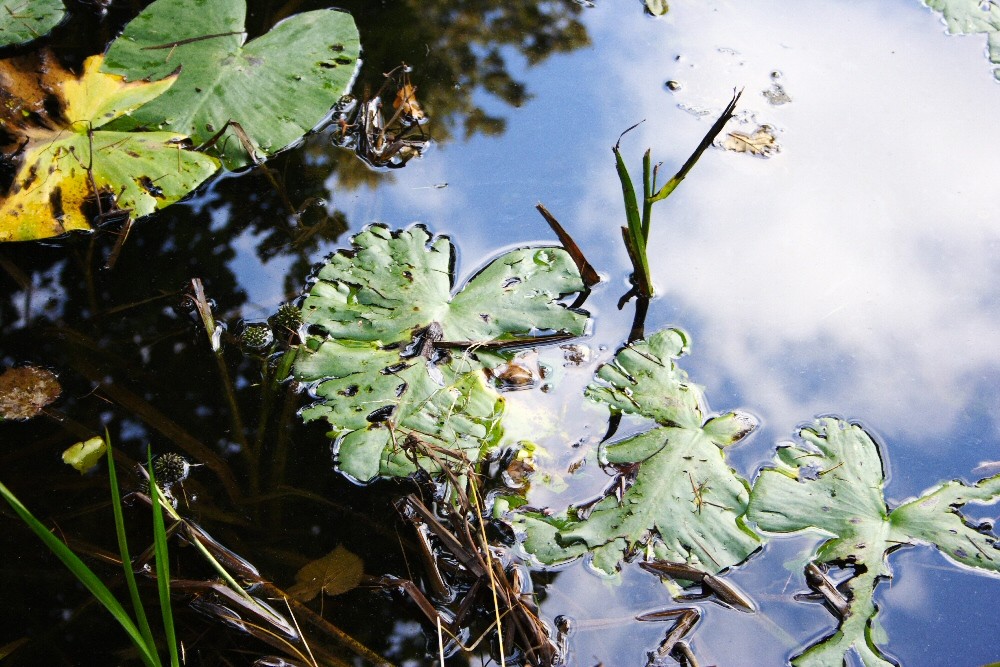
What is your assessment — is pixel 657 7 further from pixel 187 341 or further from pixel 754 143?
pixel 187 341

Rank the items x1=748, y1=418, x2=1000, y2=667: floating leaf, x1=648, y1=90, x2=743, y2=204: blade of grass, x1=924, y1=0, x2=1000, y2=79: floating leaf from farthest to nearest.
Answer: x1=924, y1=0, x2=1000, y2=79: floating leaf < x1=648, y1=90, x2=743, y2=204: blade of grass < x1=748, y1=418, x2=1000, y2=667: floating leaf

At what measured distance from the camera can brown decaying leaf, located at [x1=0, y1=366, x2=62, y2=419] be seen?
1617 millimetres

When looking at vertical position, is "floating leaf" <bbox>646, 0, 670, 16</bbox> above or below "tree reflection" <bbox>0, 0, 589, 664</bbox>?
above

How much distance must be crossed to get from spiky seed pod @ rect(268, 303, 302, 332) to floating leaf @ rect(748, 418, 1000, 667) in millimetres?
1098

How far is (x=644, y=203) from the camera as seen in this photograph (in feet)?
5.37

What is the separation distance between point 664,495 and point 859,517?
0.39 meters

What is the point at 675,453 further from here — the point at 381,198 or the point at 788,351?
the point at 381,198

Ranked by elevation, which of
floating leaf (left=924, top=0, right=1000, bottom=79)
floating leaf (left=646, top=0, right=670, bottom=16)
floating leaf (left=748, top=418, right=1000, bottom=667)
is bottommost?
floating leaf (left=748, top=418, right=1000, bottom=667)

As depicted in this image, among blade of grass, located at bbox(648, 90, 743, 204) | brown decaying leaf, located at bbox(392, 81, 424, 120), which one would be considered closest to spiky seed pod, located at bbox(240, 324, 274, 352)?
brown decaying leaf, located at bbox(392, 81, 424, 120)

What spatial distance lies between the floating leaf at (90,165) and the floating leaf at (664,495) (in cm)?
126

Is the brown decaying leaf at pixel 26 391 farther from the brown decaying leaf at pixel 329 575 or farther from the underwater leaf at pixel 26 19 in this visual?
the underwater leaf at pixel 26 19

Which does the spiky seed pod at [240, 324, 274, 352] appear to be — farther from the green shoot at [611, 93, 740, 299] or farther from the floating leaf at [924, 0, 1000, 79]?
the floating leaf at [924, 0, 1000, 79]

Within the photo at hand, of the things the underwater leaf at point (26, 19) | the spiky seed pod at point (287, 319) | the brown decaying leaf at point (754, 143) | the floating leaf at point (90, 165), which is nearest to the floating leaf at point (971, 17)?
the brown decaying leaf at point (754, 143)

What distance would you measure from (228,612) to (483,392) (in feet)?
2.19
